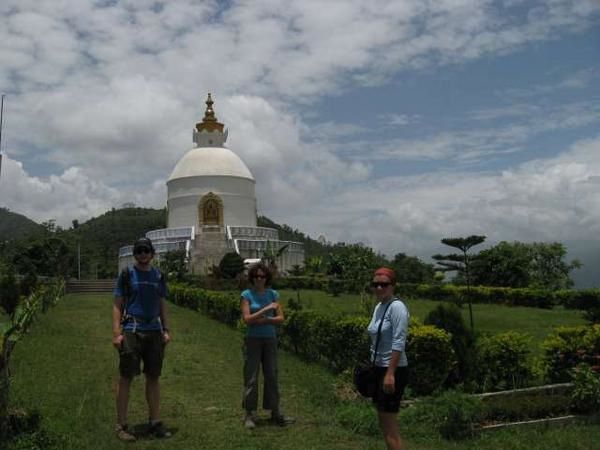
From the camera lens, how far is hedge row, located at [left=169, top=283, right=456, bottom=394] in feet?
27.2

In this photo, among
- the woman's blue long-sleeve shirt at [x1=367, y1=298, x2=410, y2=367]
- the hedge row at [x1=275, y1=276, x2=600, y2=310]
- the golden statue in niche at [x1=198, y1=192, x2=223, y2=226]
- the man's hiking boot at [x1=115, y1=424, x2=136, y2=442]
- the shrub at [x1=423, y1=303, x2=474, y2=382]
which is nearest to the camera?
the woman's blue long-sleeve shirt at [x1=367, y1=298, x2=410, y2=367]

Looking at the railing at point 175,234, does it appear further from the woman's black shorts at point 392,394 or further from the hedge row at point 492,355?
the woman's black shorts at point 392,394

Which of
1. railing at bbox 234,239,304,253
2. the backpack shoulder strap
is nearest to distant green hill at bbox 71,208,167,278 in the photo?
railing at bbox 234,239,304,253

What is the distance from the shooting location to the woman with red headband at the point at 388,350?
5.24 metres

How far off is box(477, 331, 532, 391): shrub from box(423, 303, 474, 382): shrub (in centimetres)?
19

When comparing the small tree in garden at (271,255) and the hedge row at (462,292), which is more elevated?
the small tree in garden at (271,255)

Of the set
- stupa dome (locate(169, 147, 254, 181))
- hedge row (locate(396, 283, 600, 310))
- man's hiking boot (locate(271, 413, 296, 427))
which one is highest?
stupa dome (locate(169, 147, 254, 181))

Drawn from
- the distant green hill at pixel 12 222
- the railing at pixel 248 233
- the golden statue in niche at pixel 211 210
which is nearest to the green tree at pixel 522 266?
the railing at pixel 248 233

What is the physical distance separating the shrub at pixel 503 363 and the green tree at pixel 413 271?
26746mm

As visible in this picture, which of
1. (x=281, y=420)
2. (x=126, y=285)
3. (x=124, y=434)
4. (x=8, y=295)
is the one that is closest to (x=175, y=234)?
(x=8, y=295)

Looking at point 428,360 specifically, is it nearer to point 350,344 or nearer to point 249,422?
point 350,344

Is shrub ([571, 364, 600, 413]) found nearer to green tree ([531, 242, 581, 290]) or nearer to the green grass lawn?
the green grass lawn

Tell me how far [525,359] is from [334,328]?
10.1 feet

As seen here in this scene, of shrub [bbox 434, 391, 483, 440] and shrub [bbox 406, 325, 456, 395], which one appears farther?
shrub [bbox 406, 325, 456, 395]
